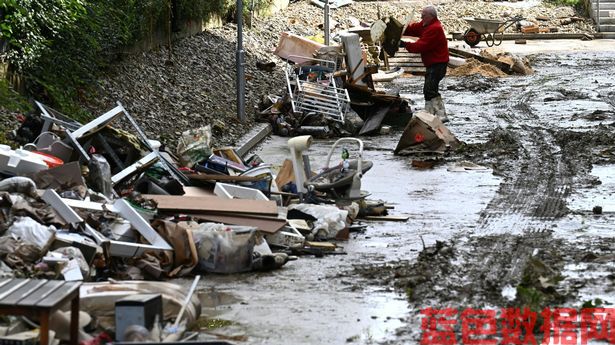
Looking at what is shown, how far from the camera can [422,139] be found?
55.1 feet

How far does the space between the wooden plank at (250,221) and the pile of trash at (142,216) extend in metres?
0.01

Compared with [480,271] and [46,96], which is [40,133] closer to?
[46,96]

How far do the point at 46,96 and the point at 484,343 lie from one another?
8.86 metres

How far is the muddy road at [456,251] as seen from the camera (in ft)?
27.0

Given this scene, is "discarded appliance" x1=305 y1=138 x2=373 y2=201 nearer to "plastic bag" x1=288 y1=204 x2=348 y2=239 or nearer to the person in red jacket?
"plastic bag" x1=288 y1=204 x2=348 y2=239

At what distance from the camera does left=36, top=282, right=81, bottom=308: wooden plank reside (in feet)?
22.2

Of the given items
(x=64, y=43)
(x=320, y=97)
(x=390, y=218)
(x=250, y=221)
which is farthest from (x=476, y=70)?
(x=250, y=221)

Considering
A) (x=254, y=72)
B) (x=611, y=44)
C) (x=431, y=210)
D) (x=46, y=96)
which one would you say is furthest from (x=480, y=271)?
(x=611, y=44)

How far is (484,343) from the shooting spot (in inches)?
292

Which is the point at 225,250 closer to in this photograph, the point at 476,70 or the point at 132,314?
the point at 132,314

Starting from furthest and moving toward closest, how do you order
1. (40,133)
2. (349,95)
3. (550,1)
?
(550,1) < (349,95) < (40,133)

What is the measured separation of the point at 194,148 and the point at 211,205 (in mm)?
2143

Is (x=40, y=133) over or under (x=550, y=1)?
over

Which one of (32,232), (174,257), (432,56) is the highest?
(32,232)
